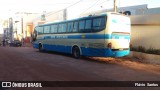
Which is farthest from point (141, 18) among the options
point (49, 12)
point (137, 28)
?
point (49, 12)

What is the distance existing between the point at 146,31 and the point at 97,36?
654 centimetres

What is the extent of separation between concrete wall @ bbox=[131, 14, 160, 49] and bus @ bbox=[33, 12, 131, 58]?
12.5 feet

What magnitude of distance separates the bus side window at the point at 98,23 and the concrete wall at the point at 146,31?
5906mm

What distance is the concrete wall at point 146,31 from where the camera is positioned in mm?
20691

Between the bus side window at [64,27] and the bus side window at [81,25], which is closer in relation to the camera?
the bus side window at [81,25]

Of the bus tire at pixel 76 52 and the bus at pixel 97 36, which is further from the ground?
the bus at pixel 97 36

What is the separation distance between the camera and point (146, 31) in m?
21.8

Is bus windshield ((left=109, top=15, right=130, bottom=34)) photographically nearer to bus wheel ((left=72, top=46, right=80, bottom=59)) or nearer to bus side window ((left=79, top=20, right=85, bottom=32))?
bus side window ((left=79, top=20, right=85, bottom=32))

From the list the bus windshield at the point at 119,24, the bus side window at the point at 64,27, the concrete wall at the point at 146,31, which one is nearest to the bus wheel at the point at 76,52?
the bus side window at the point at 64,27

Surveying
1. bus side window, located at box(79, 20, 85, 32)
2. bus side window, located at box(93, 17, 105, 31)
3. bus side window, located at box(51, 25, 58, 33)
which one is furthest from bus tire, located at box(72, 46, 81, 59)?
bus side window, located at box(51, 25, 58, 33)

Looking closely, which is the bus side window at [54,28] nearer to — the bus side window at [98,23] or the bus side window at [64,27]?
the bus side window at [64,27]

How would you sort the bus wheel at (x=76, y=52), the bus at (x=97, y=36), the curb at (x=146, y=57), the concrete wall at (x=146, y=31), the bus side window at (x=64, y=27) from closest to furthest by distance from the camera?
the bus at (x=97, y=36)
the curb at (x=146, y=57)
the bus wheel at (x=76, y=52)
the concrete wall at (x=146, y=31)
the bus side window at (x=64, y=27)

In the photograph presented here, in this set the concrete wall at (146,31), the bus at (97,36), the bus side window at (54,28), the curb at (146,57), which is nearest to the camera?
the bus at (97,36)

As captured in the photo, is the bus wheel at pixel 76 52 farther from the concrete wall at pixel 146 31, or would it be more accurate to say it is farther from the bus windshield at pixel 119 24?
the concrete wall at pixel 146 31
